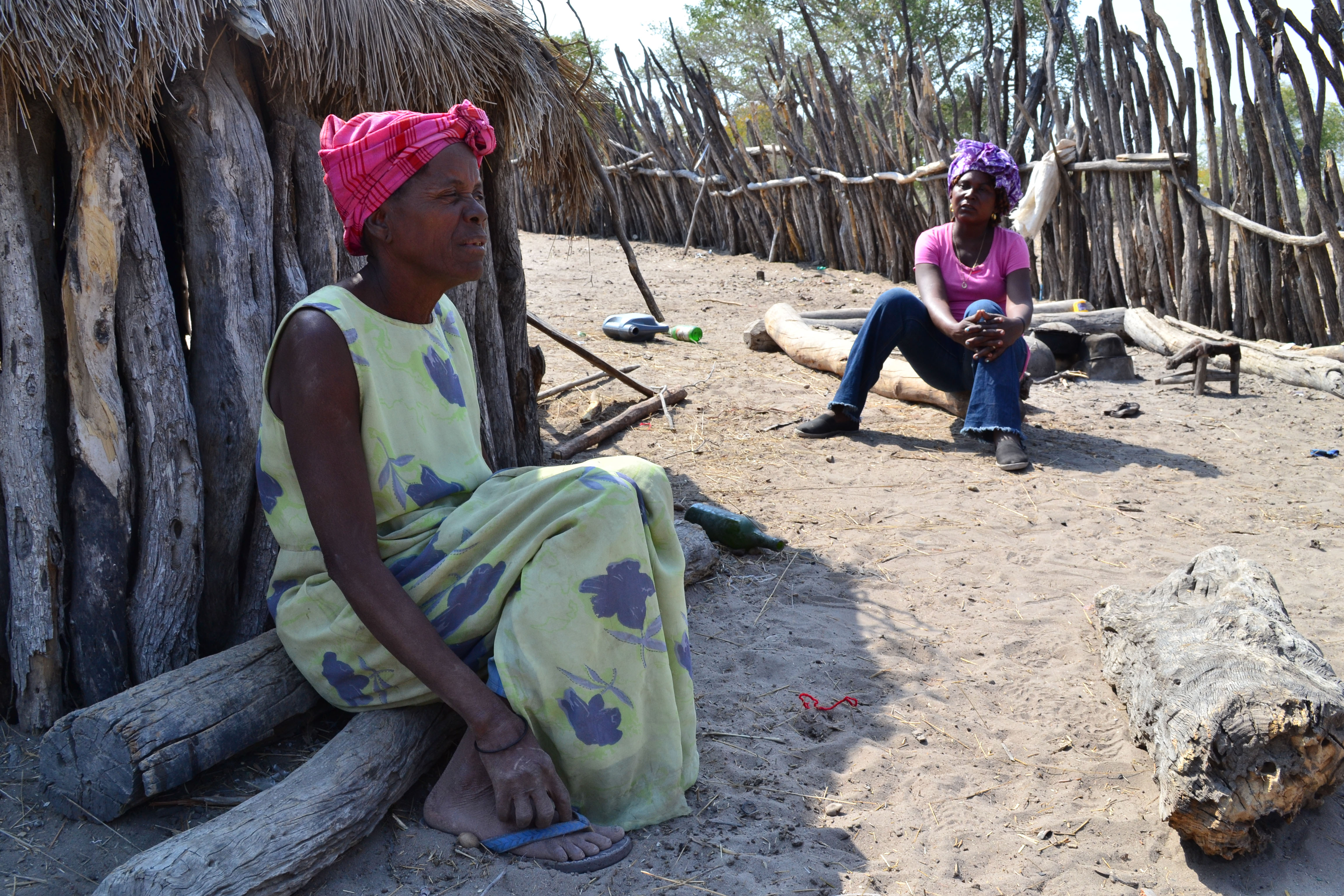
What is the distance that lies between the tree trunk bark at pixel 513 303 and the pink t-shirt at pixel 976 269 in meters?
2.12

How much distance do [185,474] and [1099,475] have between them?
3.92 metres

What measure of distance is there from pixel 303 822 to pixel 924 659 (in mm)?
1872

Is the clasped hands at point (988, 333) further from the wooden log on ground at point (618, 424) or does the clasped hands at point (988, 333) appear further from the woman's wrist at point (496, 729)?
the woman's wrist at point (496, 729)

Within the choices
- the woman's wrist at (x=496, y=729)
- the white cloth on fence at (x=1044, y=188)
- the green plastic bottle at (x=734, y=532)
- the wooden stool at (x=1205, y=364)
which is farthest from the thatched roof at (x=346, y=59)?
the white cloth on fence at (x=1044, y=188)

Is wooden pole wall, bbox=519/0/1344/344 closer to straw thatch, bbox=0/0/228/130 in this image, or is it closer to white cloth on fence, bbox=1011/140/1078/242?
white cloth on fence, bbox=1011/140/1078/242

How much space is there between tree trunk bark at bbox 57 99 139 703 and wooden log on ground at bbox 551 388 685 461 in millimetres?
2565

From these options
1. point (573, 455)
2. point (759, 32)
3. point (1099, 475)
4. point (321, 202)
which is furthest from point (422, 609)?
point (759, 32)

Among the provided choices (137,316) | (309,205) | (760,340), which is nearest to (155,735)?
(137,316)

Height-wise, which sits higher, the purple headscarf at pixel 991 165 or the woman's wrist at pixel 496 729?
the purple headscarf at pixel 991 165

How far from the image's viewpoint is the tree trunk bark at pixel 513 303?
3.90 meters

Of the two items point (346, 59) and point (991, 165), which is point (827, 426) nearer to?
point (991, 165)

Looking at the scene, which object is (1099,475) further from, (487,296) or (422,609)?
(422,609)

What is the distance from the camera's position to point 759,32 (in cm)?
2662

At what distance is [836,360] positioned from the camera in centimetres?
650
